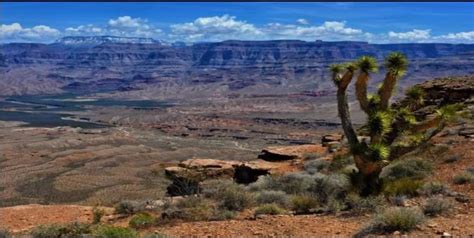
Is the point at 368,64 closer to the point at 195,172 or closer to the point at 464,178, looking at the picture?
the point at 464,178

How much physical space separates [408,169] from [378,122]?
543 centimetres

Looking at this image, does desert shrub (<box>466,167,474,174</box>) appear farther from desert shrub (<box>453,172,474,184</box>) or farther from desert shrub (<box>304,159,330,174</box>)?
desert shrub (<box>304,159,330,174</box>)

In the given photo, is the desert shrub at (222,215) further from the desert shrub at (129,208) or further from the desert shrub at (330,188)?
the desert shrub at (129,208)

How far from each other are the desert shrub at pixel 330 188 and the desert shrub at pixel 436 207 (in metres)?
2.82

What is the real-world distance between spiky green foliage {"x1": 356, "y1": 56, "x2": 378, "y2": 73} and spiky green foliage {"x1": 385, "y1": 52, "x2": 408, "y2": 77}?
0.50 m

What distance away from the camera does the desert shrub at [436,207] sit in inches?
431

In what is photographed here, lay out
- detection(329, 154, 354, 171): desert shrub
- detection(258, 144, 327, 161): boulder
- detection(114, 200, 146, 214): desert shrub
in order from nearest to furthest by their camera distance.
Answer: detection(114, 200, 146, 214): desert shrub, detection(329, 154, 354, 171): desert shrub, detection(258, 144, 327, 161): boulder

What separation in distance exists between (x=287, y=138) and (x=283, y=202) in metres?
91.9

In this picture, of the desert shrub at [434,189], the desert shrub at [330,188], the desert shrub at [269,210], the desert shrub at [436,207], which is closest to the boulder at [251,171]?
the desert shrub at [330,188]

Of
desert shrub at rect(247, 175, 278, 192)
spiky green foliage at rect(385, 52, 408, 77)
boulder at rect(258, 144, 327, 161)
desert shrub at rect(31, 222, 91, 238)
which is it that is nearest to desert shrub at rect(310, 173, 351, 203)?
desert shrub at rect(247, 175, 278, 192)

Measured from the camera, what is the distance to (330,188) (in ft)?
48.3

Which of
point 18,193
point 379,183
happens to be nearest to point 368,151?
point 379,183

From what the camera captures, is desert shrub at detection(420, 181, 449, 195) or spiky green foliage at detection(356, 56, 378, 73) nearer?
desert shrub at detection(420, 181, 449, 195)

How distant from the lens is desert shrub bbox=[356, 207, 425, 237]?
9.74m
